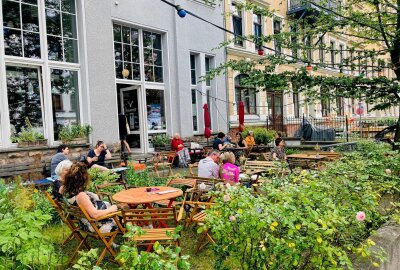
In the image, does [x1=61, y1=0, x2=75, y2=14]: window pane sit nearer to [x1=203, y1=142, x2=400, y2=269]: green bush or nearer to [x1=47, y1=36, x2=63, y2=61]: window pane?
[x1=47, y1=36, x2=63, y2=61]: window pane

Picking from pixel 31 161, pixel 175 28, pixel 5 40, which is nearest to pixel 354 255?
pixel 31 161

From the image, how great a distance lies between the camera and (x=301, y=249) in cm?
242

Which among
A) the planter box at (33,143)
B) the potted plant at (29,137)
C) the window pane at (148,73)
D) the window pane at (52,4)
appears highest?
the window pane at (52,4)

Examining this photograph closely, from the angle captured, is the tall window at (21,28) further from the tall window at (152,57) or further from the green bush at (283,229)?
the green bush at (283,229)

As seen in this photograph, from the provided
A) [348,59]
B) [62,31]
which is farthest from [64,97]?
[348,59]

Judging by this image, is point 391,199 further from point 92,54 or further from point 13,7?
point 13,7

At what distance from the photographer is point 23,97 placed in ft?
28.0

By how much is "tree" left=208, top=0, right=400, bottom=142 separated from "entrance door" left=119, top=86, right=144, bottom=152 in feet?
19.8

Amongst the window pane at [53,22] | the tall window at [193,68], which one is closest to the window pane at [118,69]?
the window pane at [53,22]

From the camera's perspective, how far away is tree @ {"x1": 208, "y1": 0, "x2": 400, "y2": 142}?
5.55 metres

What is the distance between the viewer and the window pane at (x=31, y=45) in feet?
28.3

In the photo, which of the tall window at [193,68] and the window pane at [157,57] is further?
the tall window at [193,68]

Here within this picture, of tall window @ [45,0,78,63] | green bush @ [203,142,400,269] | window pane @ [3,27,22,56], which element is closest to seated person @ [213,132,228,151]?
tall window @ [45,0,78,63]

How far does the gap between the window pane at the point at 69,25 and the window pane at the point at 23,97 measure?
148 cm
